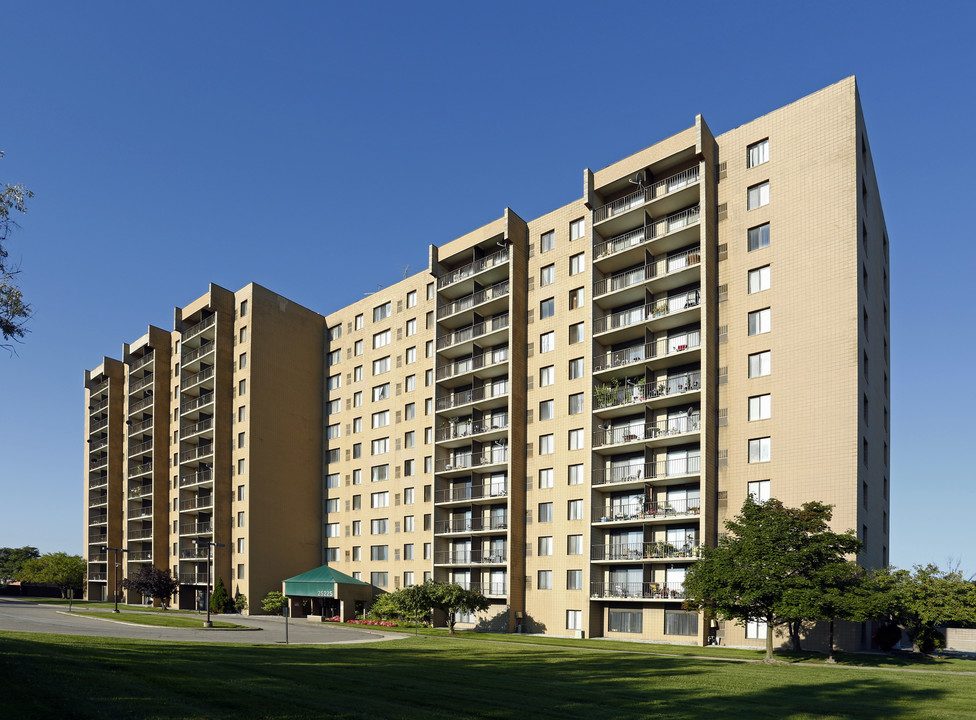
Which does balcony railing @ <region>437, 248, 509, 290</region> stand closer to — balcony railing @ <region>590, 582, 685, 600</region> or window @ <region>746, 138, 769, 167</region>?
window @ <region>746, 138, 769, 167</region>

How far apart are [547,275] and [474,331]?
9119 mm

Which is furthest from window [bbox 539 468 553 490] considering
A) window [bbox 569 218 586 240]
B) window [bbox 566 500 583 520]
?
window [bbox 569 218 586 240]

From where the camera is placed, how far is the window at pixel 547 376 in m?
63.3

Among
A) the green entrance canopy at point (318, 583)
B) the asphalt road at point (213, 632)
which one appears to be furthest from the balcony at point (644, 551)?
the green entrance canopy at point (318, 583)

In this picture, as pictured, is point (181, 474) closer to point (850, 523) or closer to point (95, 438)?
point (95, 438)

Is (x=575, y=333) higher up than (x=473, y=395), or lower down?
higher up

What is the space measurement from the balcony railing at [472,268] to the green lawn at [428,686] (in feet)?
124

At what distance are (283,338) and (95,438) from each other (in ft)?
166

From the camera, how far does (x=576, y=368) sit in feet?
203

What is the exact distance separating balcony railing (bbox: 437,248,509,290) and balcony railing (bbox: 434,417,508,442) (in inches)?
506

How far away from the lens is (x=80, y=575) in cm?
13088

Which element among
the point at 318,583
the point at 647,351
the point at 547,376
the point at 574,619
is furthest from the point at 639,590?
the point at 318,583

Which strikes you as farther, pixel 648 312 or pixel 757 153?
pixel 648 312

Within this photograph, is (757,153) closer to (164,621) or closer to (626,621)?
(626,621)
